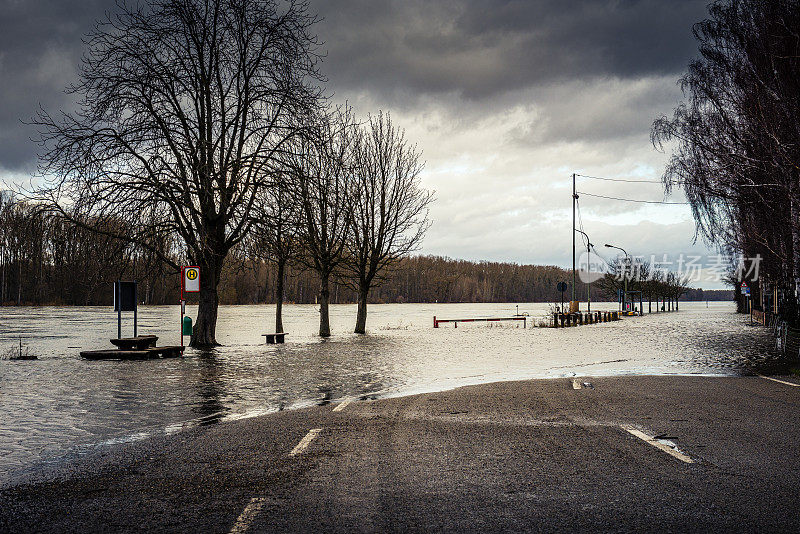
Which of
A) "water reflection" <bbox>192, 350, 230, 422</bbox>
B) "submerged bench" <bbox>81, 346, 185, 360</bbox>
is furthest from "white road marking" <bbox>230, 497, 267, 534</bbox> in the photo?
"submerged bench" <bbox>81, 346, 185, 360</bbox>

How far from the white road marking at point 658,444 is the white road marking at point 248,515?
4.07 metres

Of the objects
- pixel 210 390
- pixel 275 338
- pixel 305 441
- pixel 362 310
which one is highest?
pixel 362 310

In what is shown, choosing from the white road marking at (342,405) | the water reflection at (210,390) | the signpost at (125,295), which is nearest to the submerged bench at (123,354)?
the water reflection at (210,390)

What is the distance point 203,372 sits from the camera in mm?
15906

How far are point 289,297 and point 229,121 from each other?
142 m

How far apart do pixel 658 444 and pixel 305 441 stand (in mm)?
3944

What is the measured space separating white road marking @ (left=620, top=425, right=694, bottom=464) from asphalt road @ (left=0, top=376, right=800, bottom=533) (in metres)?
0.02

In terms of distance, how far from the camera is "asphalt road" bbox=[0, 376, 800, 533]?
15.0ft

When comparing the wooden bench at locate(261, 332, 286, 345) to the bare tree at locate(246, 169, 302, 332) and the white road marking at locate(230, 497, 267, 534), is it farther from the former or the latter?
the white road marking at locate(230, 497, 267, 534)

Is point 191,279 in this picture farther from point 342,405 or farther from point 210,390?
point 342,405

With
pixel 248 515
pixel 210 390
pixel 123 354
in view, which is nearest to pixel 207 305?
pixel 123 354

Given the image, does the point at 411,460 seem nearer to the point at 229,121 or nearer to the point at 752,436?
the point at 752,436

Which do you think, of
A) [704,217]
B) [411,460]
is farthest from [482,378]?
[704,217]

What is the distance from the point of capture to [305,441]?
7.33 meters
